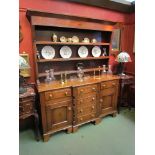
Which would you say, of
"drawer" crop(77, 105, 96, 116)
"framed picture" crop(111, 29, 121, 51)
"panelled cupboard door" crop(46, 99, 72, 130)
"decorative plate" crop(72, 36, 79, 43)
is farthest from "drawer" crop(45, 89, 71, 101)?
"framed picture" crop(111, 29, 121, 51)

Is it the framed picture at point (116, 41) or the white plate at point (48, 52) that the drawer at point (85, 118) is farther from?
the framed picture at point (116, 41)

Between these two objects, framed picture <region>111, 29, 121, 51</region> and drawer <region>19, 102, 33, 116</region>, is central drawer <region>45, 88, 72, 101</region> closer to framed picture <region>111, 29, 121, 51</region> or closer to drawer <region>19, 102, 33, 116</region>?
drawer <region>19, 102, 33, 116</region>

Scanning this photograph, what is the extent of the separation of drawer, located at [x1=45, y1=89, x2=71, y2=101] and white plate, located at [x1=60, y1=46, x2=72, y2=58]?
73 centimetres

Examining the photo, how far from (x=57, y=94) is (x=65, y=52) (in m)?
0.88

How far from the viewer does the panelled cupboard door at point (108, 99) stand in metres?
2.72

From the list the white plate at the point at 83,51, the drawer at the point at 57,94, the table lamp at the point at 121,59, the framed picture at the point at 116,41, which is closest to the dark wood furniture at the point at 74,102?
the drawer at the point at 57,94

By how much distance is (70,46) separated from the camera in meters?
2.70

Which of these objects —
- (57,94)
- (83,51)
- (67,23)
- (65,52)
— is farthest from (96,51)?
(57,94)

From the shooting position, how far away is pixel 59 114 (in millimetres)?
2270

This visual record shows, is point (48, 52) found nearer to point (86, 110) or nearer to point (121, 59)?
point (86, 110)

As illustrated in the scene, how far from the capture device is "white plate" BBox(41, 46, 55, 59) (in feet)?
8.00
